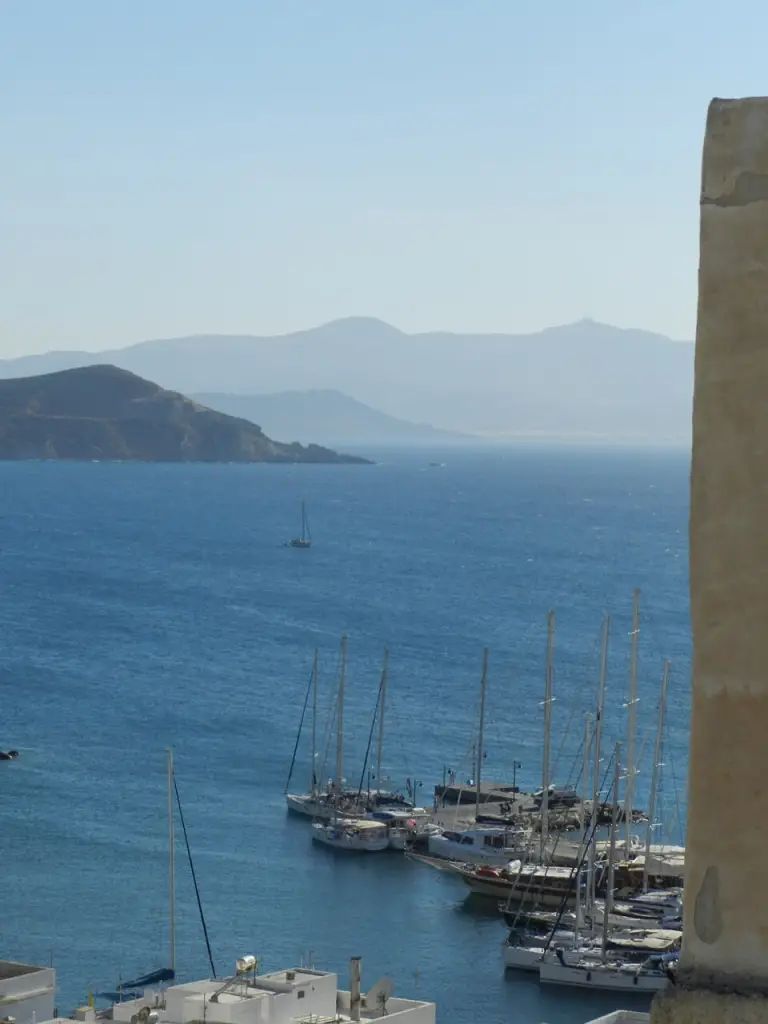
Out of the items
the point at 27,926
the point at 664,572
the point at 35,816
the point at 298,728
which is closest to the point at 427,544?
the point at 664,572

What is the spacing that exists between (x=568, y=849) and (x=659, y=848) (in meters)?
2.16

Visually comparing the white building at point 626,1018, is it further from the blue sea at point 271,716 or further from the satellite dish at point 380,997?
the blue sea at point 271,716

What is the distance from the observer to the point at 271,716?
6588 cm

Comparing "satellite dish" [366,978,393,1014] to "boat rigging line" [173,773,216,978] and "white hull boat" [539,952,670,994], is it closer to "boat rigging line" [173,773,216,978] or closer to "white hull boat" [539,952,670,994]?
"boat rigging line" [173,773,216,978]

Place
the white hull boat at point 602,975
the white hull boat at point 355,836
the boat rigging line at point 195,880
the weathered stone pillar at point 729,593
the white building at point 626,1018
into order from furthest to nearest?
the white hull boat at point 355,836
the boat rigging line at point 195,880
the white hull boat at point 602,975
the white building at point 626,1018
the weathered stone pillar at point 729,593

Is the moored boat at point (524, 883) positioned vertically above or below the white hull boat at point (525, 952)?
above

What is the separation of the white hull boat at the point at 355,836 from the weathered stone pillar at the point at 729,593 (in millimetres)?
45623

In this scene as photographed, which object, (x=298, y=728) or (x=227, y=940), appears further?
(x=298, y=728)

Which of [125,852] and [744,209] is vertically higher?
[744,209]

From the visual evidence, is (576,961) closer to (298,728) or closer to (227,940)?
(227,940)

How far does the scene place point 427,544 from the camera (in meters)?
146

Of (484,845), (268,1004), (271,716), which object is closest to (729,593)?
(268,1004)

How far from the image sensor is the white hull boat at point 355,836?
47.7 metres

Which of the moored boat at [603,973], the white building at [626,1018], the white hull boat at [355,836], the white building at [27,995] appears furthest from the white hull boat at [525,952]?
the white building at [626,1018]
